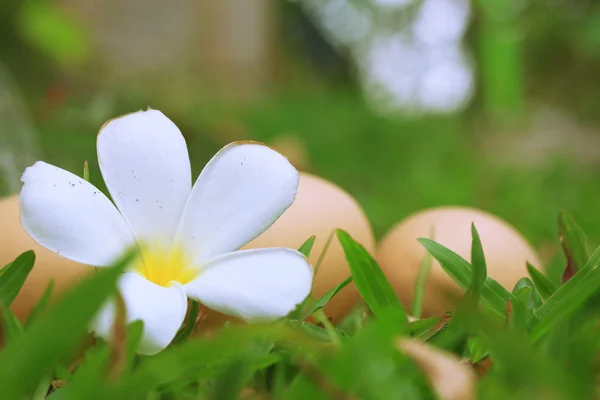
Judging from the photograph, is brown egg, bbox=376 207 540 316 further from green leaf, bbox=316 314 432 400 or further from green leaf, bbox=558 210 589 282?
green leaf, bbox=316 314 432 400

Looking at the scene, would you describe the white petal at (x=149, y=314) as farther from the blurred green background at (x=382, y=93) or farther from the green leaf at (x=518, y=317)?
the blurred green background at (x=382, y=93)

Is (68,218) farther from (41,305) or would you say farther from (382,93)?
(382,93)

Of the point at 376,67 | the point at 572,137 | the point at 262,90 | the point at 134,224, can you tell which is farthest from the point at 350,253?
the point at 376,67

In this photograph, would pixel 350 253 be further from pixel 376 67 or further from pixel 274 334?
pixel 376 67

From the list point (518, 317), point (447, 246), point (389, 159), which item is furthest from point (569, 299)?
point (389, 159)

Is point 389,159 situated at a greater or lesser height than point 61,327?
lesser
